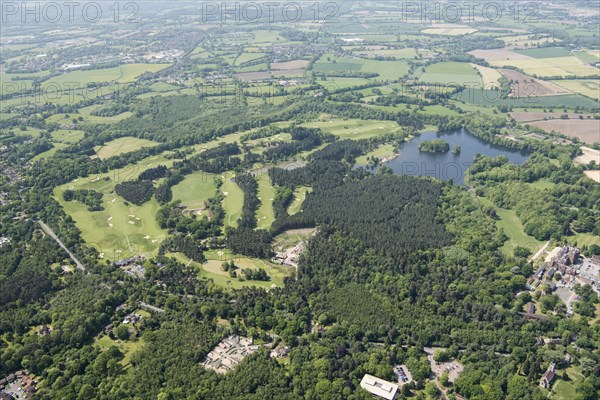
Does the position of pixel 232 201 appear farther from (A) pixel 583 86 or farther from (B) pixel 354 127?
(A) pixel 583 86

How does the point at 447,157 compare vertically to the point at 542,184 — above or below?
above

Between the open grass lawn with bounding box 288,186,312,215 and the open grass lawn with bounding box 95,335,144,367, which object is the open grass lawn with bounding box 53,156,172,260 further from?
→ the open grass lawn with bounding box 288,186,312,215

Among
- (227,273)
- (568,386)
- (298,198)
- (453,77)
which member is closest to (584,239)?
(568,386)

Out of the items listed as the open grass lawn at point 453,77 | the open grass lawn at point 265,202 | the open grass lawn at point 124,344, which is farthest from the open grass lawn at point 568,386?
the open grass lawn at point 453,77

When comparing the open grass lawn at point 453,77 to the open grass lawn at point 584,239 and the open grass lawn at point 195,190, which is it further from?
the open grass lawn at point 195,190

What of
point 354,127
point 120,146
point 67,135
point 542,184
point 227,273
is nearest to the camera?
point 227,273

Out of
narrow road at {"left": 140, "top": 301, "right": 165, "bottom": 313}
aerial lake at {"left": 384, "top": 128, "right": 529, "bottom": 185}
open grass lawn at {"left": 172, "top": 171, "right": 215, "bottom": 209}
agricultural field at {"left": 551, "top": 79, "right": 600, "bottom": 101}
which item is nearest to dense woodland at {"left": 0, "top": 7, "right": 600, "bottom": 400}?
narrow road at {"left": 140, "top": 301, "right": 165, "bottom": 313}

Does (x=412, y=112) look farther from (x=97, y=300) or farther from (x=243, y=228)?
(x=97, y=300)
